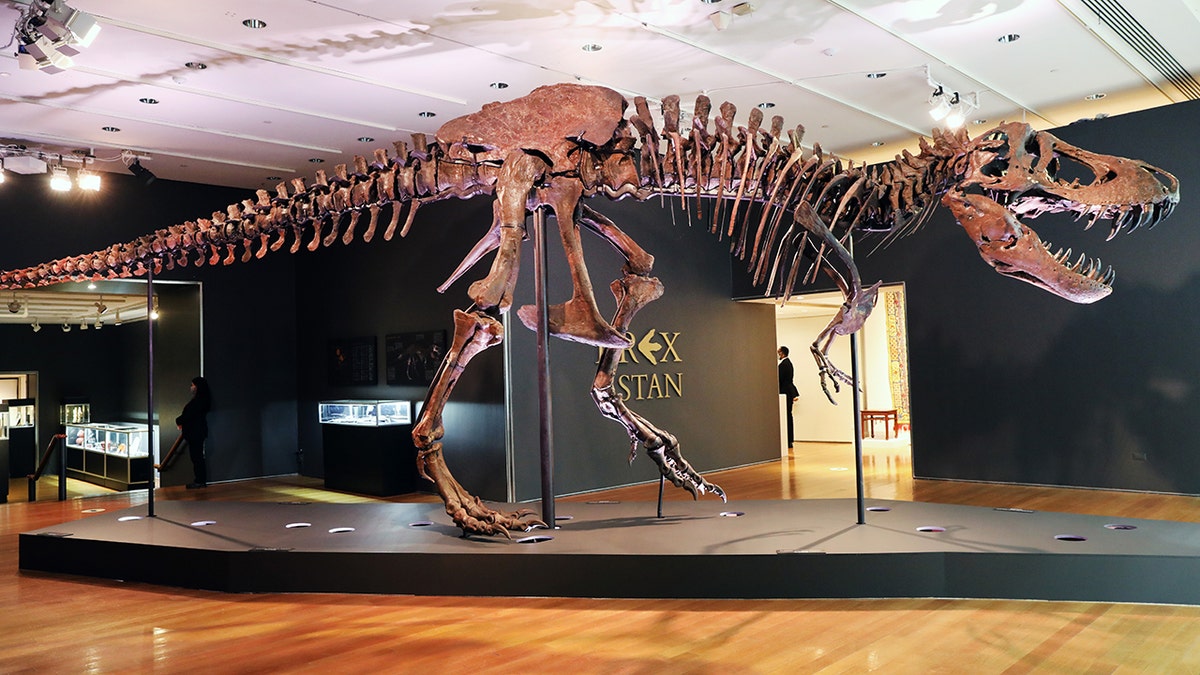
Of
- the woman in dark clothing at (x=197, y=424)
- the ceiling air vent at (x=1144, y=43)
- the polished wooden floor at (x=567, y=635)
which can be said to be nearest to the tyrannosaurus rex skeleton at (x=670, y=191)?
the polished wooden floor at (x=567, y=635)

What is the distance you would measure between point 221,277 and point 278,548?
6718 mm

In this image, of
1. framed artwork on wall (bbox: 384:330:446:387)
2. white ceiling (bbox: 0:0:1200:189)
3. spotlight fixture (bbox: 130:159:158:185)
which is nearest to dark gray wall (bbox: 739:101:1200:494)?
white ceiling (bbox: 0:0:1200:189)

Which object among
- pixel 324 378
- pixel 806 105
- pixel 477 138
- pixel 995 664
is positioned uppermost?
pixel 806 105

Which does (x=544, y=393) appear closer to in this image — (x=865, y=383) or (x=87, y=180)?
(x=87, y=180)

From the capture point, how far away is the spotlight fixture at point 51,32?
5070mm

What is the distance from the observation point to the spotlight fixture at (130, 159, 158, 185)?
29.5ft

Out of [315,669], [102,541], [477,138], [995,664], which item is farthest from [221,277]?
[995,664]

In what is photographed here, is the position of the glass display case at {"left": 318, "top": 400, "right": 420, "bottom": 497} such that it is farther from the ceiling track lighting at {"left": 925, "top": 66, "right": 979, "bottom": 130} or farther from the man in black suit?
the ceiling track lighting at {"left": 925, "top": 66, "right": 979, "bottom": 130}

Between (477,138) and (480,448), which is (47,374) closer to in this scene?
(480,448)

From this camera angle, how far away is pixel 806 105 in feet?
25.9

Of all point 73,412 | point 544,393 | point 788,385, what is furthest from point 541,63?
point 73,412

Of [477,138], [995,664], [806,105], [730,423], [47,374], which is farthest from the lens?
[47,374]

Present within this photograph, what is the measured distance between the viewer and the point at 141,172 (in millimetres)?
9148

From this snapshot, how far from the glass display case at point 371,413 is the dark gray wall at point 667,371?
5.57 feet
